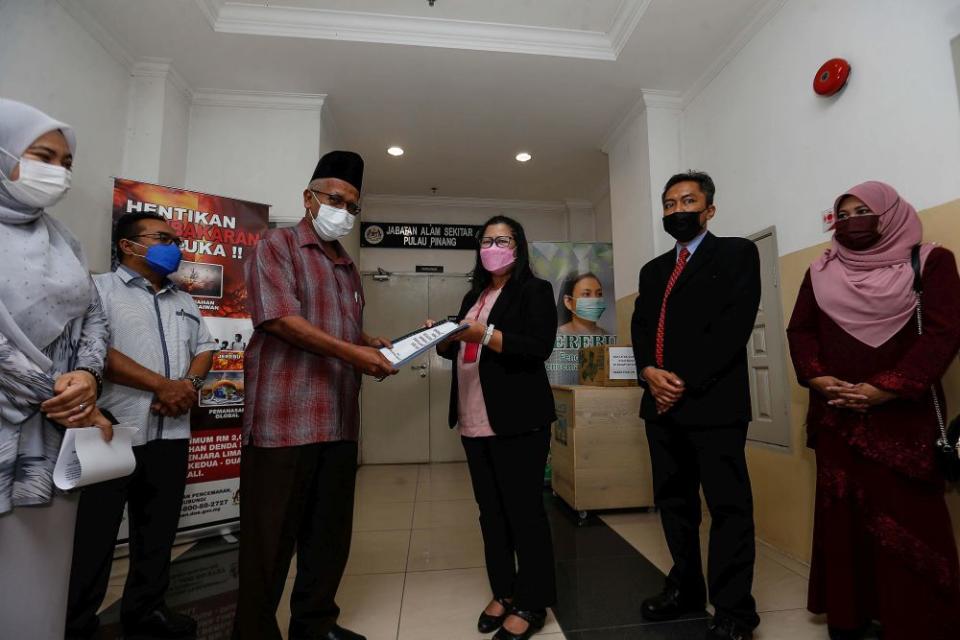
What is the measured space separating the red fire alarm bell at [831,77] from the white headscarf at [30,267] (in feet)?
9.66

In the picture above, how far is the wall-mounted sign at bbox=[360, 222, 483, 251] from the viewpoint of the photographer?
18.7 feet

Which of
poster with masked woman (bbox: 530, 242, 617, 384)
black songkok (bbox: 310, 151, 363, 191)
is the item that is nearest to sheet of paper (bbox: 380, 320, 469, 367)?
black songkok (bbox: 310, 151, 363, 191)

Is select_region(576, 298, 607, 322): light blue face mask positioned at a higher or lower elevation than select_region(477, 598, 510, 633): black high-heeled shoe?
higher

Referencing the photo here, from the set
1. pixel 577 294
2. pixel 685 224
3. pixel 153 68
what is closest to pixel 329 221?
pixel 685 224

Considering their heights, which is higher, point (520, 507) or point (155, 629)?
point (520, 507)

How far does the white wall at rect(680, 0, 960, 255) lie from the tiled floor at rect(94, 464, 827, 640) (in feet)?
5.71

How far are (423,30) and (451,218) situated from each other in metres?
2.96

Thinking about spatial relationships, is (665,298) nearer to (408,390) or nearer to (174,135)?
(174,135)

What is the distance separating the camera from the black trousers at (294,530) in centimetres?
139

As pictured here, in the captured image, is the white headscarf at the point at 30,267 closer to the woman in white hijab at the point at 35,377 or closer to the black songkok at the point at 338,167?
the woman in white hijab at the point at 35,377

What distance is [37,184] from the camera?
1.06m

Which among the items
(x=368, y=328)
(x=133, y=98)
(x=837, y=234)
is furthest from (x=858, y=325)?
(x=368, y=328)

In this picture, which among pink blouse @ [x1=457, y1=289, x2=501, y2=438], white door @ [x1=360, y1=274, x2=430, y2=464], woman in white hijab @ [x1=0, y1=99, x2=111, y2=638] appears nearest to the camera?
woman in white hijab @ [x1=0, y1=99, x2=111, y2=638]

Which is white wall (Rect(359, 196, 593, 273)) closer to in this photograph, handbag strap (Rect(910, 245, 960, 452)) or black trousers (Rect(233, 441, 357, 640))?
black trousers (Rect(233, 441, 357, 640))
